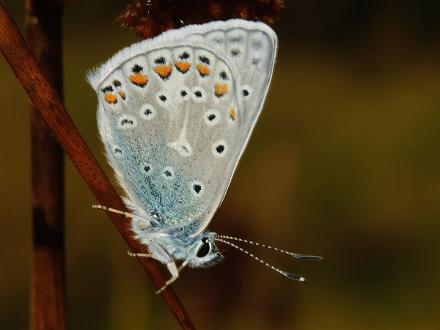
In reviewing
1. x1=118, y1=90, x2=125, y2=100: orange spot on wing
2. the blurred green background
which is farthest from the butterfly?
the blurred green background

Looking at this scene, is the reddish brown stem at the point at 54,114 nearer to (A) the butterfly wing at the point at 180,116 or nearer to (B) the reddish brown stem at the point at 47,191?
(B) the reddish brown stem at the point at 47,191

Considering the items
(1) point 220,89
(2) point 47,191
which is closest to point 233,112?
(1) point 220,89

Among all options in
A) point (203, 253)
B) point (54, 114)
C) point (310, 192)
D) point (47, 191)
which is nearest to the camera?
point (54, 114)

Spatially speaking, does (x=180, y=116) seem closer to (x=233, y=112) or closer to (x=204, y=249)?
(x=233, y=112)

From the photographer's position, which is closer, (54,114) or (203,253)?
(54,114)

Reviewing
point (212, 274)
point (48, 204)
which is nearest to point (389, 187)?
point (212, 274)
